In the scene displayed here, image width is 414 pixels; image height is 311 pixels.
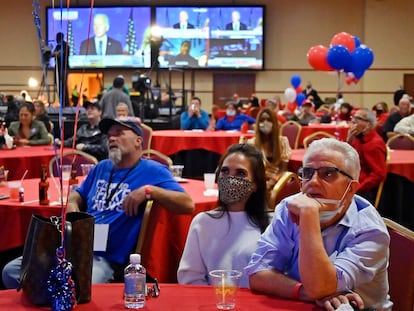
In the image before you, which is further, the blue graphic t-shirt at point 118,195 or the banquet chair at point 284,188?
the banquet chair at point 284,188

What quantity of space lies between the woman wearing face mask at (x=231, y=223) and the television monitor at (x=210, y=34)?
52.7 feet

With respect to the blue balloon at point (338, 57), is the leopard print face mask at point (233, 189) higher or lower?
lower

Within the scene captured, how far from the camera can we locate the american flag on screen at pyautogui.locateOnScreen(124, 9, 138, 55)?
61.3ft

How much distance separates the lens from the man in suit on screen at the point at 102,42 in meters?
18.7

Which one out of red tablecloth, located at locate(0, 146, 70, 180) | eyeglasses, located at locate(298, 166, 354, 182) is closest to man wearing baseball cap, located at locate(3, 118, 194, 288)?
eyeglasses, located at locate(298, 166, 354, 182)

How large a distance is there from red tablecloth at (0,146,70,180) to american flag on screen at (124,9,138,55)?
12507 millimetres

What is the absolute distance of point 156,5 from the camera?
18828 mm

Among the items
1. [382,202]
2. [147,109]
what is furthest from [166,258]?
[147,109]

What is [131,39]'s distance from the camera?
61.4 feet

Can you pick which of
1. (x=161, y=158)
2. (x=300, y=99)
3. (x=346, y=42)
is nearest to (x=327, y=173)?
(x=161, y=158)

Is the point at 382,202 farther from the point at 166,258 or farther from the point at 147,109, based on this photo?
the point at 147,109

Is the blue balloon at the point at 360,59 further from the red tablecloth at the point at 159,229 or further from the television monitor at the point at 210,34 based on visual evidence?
the television monitor at the point at 210,34

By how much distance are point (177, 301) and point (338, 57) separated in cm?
919

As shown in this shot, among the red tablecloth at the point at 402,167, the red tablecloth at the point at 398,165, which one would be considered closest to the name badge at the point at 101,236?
the red tablecloth at the point at 398,165
